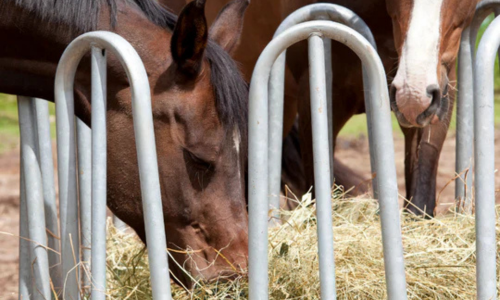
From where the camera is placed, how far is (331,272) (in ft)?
4.69

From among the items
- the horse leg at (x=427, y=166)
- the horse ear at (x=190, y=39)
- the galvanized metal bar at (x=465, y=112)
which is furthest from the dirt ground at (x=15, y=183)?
the horse ear at (x=190, y=39)

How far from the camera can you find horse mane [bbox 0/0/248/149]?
199 centimetres

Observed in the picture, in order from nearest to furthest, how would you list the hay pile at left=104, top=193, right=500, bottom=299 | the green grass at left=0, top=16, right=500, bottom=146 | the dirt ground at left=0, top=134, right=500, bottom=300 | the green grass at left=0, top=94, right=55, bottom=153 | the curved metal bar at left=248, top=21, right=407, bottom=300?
the curved metal bar at left=248, top=21, right=407, bottom=300 → the hay pile at left=104, top=193, right=500, bottom=299 → the dirt ground at left=0, top=134, right=500, bottom=300 → the green grass at left=0, top=94, right=55, bottom=153 → the green grass at left=0, top=16, right=500, bottom=146

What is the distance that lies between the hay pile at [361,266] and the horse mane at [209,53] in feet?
1.22

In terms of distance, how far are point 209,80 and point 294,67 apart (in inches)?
56.9

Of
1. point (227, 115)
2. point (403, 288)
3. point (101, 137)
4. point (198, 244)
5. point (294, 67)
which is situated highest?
point (294, 67)

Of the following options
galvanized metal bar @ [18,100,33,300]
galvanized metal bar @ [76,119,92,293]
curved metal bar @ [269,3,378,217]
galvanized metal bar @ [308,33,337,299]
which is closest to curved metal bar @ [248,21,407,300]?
galvanized metal bar @ [308,33,337,299]

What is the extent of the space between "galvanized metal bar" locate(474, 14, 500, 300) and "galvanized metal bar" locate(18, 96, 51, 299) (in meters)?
1.09

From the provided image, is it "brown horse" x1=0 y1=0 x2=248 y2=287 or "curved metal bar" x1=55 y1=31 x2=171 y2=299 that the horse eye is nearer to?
"brown horse" x1=0 y1=0 x2=248 y2=287

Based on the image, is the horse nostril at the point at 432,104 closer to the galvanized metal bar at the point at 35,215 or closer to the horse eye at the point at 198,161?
the horse eye at the point at 198,161

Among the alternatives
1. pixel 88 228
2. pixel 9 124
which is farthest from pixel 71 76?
pixel 9 124

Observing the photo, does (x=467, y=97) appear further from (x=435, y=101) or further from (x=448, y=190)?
(x=448, y=190)

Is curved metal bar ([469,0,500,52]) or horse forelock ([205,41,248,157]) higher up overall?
curved metal bar ([469,0,500,52])

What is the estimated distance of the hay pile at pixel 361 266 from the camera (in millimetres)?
1780
